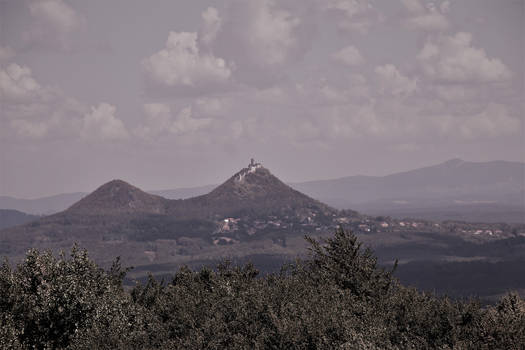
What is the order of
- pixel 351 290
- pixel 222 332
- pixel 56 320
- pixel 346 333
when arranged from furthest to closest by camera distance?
pixel 351 290, pixel 56 320, pixel 222 332, pixel 346 333

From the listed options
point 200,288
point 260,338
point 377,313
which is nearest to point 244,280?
point 200,288

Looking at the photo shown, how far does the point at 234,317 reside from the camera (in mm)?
58812

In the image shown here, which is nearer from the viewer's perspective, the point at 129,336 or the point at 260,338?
the point at 260,338

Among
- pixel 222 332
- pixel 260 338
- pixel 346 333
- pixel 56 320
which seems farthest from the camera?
pixel 56 320

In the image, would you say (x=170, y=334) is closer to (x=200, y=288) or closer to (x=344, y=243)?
(x=200, y=288)

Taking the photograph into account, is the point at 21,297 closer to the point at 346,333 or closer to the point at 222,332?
the point at 222,332

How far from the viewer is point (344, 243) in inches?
3221

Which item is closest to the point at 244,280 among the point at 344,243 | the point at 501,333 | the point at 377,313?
the point at 344,243

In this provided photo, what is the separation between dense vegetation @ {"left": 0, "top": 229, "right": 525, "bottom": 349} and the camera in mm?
50219

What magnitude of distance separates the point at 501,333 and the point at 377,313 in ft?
A: 38.4

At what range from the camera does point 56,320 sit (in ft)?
192

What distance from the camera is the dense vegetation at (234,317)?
165 ft

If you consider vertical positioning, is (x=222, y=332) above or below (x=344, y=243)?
below

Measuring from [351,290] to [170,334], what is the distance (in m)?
23.9
